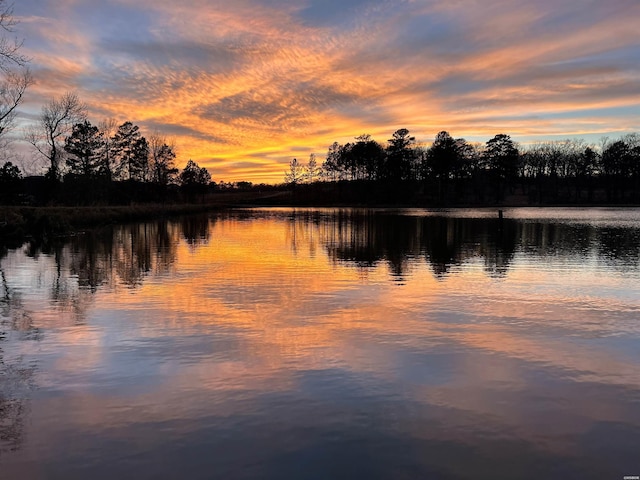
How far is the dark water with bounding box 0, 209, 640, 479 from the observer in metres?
4.64

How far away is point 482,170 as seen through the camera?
11212cm

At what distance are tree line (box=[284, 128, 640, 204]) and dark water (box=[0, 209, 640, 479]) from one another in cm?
9474

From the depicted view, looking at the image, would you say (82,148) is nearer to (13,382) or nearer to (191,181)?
(191,181)

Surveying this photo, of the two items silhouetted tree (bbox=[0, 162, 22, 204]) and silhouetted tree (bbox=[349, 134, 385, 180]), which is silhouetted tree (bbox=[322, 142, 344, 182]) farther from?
silhouetted tree (bbox=[0, 162, 22, 204])

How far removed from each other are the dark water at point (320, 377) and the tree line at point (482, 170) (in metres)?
94.7

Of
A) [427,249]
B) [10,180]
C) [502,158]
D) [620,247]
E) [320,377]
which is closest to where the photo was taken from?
[320,377]

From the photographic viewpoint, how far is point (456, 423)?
5352mm

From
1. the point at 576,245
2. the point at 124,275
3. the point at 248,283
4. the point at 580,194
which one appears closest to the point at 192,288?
the point at 248,283

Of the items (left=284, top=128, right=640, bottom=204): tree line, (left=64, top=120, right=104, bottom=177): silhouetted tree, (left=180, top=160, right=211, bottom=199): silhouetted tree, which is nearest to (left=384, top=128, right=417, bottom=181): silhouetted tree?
(left=284, top=128, right=640, bottom=204): tree line

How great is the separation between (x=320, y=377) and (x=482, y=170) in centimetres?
11380

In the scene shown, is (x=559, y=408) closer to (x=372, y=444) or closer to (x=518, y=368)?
(x=518, y=368)

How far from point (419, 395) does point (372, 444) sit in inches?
56.6

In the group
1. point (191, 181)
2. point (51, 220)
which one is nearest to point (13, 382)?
point (51, 220)

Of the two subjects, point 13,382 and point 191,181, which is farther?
point 191,181
